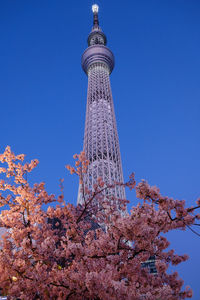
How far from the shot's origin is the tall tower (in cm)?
3522

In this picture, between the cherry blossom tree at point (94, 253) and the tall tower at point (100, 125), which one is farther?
the tall tower at point (100, 125)

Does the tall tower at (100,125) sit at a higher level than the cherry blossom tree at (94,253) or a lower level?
higher

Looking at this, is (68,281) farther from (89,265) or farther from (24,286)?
(24,286)

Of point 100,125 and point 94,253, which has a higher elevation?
point 100,125

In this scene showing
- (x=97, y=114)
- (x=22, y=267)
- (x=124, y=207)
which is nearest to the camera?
(x=22, y=267)

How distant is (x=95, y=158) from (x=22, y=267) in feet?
109

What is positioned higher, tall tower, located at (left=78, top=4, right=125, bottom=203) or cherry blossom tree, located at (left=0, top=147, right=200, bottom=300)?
tall tower, located at (left=78, top=4, right=125, bottom=203)

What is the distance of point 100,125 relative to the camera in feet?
136

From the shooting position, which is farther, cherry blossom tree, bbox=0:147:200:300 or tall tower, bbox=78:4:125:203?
tall tower, bbox=78:4:125:203

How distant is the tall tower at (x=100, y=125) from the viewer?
35219 mm

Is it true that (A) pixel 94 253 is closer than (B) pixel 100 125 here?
Yes

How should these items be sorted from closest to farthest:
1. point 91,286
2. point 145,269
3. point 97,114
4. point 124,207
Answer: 1. point 91,286
2. point 145,269
3. point 124,207
4. point 97,114

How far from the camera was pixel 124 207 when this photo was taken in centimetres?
727

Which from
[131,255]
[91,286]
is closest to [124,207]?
[131,255]
